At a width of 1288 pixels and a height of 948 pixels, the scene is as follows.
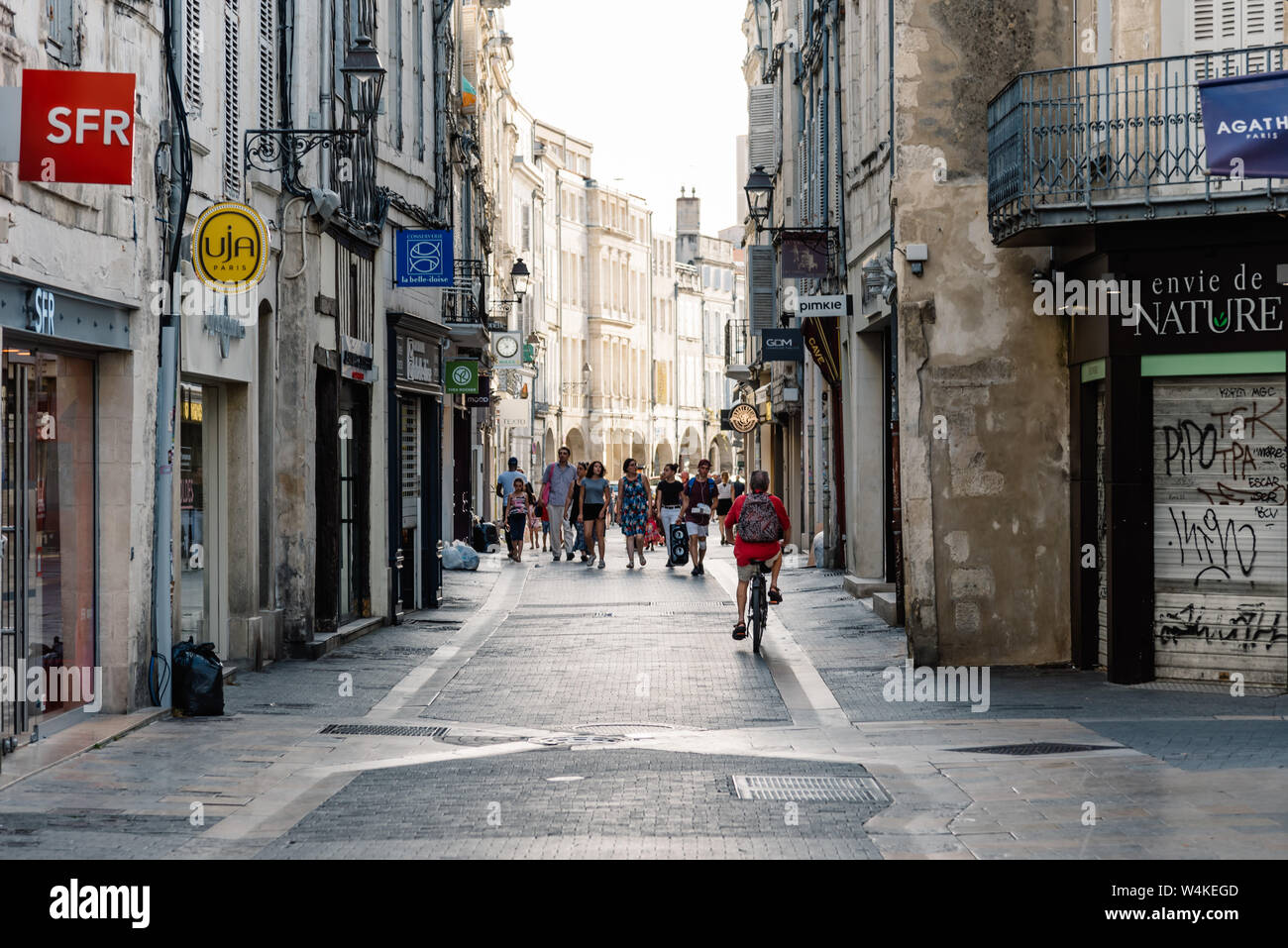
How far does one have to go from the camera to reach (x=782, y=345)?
3441 cm

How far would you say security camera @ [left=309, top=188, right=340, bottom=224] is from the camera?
18.1 meters

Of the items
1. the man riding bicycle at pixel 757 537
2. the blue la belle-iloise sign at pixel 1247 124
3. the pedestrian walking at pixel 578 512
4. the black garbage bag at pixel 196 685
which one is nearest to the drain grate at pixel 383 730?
the black garbage bag at pixel 196 685

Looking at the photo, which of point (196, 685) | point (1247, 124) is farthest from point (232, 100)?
point (1247, 124)

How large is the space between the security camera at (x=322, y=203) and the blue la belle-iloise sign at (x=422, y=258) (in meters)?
3.82

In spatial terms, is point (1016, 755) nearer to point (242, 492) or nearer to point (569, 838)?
point (569, 838)

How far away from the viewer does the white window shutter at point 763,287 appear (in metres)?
39.6

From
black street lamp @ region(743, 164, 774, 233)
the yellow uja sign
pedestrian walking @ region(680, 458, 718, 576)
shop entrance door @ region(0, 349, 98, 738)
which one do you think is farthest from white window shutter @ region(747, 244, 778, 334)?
shop entrance door @ region(0, 349, 98, 738)

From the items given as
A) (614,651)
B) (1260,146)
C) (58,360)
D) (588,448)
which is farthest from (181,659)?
(588,448)

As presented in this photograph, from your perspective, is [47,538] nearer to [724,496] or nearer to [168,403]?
[168,403]

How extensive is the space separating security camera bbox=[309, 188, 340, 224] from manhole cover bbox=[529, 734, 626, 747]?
7.20 metres

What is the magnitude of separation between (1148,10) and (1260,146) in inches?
89.7

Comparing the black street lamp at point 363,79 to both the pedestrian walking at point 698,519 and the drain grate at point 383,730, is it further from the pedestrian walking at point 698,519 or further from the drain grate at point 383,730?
the pedestrian walking at point 698,519

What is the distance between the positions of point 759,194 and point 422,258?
20143 millimetres

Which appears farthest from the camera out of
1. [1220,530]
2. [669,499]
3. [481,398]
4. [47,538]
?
[481,398]
